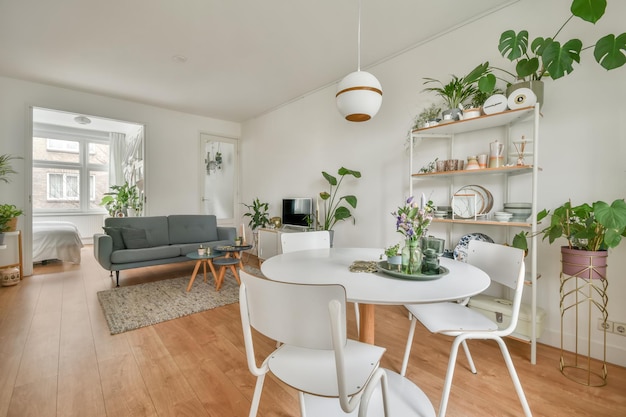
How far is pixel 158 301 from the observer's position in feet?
9.48

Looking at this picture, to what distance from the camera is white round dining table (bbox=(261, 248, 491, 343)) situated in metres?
1.00

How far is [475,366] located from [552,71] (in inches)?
74.9

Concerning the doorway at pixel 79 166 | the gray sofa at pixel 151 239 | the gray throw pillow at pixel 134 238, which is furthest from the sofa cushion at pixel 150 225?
the doorway at pixel 79 166

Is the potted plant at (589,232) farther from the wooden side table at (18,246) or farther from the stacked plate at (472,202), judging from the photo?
the wooden side table at (18,246)

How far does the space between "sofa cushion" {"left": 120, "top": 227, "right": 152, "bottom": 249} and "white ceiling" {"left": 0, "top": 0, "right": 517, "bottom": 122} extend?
80.8 inches

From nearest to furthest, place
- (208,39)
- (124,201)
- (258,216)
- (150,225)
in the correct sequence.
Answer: (208,39) → (150,225) → (258,216) → (124,201)

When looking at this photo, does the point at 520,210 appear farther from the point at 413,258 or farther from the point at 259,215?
the point at 259,215

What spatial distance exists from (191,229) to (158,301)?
1696mm

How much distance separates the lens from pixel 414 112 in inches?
116

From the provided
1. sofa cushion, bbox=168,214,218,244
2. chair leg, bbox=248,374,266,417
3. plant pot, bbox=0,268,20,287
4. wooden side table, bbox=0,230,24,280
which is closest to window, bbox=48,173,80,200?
wooden side table, bbox=0,230,24,280

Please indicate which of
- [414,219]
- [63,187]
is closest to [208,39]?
[414,219]

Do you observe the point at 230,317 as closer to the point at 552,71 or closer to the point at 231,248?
the point at 231,248

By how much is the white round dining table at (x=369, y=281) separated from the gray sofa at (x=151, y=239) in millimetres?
2759

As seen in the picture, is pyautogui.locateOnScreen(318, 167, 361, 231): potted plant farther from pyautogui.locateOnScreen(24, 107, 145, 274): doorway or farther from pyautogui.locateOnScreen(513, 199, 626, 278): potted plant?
pyautogui.locateOnScreen(24, 107, 145, 274): doorway
